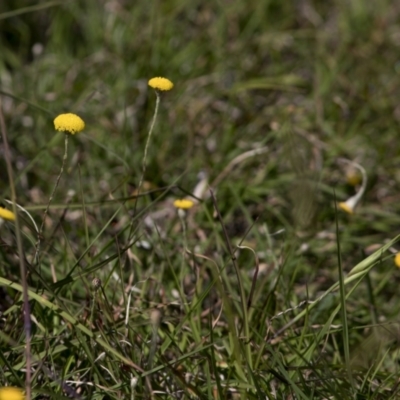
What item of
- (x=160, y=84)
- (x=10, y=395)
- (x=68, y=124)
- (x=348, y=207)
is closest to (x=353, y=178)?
(x=348, y=207)

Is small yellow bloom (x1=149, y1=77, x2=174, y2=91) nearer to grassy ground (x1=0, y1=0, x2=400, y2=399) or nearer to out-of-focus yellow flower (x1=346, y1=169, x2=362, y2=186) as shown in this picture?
grassy ground (x1=0, y1=0, x2=400, y2=399)

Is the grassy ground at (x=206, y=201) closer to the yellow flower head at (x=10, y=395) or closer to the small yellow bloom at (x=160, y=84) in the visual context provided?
the yellow flower head at (x=10, y=395)

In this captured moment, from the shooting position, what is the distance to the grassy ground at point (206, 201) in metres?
1.25

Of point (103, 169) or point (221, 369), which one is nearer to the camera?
point (221, 369)

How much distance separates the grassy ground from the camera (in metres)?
1.25

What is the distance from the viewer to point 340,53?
2547mm

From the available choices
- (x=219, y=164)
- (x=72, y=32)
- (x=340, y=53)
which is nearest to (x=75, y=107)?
(x=219, y=164)

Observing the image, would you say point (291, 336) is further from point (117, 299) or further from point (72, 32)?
point (72, 32)

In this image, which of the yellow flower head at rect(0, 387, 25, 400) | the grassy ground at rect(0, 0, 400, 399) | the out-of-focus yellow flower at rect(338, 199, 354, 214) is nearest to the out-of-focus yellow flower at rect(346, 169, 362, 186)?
the grassy ground at rect(0, 0, 400, 399)

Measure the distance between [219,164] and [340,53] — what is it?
0.82 meters

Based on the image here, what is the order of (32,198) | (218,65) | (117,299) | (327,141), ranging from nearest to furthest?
(117,299) → (32,198) → (327,141) → (218,65)

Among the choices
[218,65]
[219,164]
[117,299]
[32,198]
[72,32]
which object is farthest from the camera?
[72,32]

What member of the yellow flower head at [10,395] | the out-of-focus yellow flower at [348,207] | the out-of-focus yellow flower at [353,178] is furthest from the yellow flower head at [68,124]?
the out-of-focus yellow flower at [353,178]

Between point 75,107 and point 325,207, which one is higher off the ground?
point 75,107
